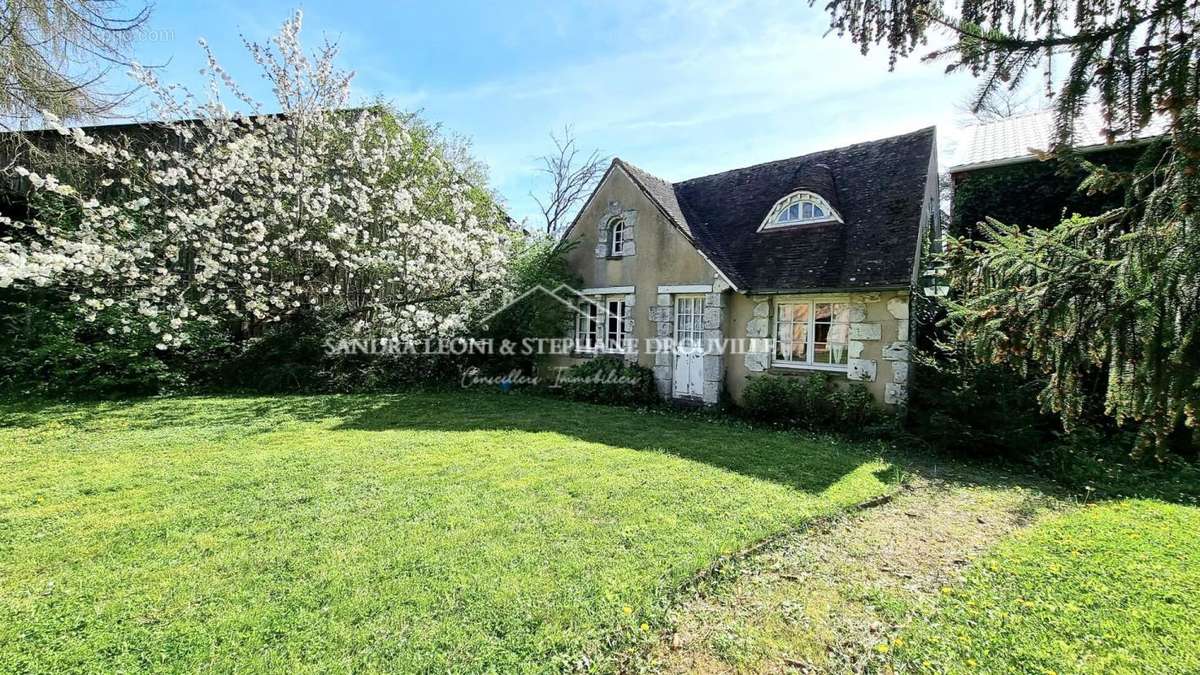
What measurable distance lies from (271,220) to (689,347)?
9.57 m

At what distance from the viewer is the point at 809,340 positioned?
9750 millimetres

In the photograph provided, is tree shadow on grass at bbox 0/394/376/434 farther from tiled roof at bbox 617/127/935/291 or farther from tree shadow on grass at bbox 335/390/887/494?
tiled roof at bbox 617/127/935/291

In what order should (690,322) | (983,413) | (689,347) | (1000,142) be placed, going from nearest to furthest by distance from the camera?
(983,413) → (689,347) → (690,322) → (1000,142)

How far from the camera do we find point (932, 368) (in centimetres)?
842

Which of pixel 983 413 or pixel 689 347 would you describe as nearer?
pixel 983 413

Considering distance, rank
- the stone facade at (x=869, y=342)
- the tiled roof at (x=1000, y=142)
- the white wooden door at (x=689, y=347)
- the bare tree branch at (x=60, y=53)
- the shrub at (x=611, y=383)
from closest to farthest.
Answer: the bare tree branch at (x=60, y=53) → the stone facade at (x=869, y=342) → the tiled roof at (x=1000, y=142) → the white wooden door at (x=689, y=347) → the shrub at (x=611, y=383)

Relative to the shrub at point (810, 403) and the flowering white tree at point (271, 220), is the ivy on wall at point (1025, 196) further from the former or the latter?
the flowering white tree at point (271, 220)

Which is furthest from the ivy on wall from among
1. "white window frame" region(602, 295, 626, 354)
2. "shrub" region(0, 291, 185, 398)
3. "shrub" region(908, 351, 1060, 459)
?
"shrub" region(0, 291, 185, 398)

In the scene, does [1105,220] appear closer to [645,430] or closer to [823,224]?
[645,430]

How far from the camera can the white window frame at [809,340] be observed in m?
9.32

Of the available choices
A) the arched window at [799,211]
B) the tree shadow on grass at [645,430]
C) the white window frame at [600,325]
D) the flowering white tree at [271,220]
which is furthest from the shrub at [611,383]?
the arched window at [799,211]

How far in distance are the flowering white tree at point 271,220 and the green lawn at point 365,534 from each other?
313cm

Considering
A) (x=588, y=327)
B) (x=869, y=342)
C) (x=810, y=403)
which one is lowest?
(x=810, y=403)
